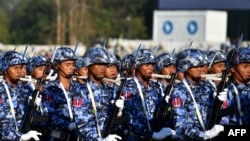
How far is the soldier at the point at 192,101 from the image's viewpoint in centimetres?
1423

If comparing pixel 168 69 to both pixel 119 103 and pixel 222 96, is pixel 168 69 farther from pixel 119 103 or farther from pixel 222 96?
pixel 222 96

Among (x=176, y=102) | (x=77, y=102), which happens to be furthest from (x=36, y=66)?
(x=176, y=102)

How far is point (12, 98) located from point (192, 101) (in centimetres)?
289

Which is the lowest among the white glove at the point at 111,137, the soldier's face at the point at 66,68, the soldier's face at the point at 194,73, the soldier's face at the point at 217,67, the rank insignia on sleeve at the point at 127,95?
the soldier's face at the point at 217,67

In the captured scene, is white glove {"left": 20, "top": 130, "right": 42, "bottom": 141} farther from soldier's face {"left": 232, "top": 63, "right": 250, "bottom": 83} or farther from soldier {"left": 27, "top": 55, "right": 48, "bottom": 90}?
soldier {"left": 27, "top": 55, "right": 48, "bottom": 90}

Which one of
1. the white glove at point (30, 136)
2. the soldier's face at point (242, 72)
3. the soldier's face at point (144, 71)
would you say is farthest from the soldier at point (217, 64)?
the white glove at point (30, 136)

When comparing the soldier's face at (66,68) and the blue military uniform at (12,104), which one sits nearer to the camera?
the blue military uniform at (12,104)

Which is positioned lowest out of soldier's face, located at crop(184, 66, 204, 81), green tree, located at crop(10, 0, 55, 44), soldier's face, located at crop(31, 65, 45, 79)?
green tree, located at crop(10, 0, 55, 44)

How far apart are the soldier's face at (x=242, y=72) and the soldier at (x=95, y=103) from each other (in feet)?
5.81

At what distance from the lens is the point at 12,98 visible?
51.3 feet

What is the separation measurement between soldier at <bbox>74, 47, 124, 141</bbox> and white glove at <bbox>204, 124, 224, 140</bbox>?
1.18 m

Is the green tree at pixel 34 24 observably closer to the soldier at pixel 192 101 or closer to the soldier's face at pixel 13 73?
the soldier's face at pixel 13 73

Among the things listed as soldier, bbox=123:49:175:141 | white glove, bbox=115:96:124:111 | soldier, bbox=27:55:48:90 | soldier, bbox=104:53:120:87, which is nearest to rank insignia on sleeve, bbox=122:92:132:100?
soldier, bbox=123:49:175:141

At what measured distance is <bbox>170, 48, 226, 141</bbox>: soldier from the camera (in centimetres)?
1423
